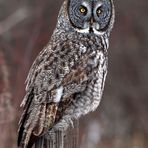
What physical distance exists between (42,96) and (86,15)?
1.04 meters

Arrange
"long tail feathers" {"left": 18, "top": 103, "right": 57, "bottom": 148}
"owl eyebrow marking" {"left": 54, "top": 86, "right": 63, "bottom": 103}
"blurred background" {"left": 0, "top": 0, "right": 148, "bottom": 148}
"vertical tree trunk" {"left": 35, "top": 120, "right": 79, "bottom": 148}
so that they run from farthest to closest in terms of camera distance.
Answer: "blurred background" {"left": 0, "top": 0, "right": 148, "bottom": 148} < "owl eyebrow marking" {"left": 54, "top": 86, "right": 63, "bottom": 103} < "long tail feathers" {"left": 18, "top": 103, "right": 57, "bottom": 148} < "vertical tree trunk" {"left": 35, "top": 120, "right": 79, "bottom": 148}

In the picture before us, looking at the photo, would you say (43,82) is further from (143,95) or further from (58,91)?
(143,95)

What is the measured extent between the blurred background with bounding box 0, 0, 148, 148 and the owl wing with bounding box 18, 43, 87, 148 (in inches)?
155

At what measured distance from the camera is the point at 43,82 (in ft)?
16.1

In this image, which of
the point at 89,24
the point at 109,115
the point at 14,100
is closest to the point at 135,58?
the point at 109,115

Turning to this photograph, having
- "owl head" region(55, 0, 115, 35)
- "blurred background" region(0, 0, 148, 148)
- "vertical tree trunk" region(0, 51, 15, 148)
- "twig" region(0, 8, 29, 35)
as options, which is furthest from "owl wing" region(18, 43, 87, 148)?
"blurred background" region(0, 0, 148, 148)

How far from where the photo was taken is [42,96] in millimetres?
4852

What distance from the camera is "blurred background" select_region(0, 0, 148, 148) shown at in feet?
33.0

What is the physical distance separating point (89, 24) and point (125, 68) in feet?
22.6

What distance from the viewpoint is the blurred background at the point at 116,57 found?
10.0m

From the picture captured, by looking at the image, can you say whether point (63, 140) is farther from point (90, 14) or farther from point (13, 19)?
point (13, 19)

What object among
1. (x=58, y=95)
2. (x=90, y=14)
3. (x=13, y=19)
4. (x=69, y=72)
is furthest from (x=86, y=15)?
(x=13, y=19)

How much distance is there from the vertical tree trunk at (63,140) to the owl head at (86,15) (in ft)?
3.73

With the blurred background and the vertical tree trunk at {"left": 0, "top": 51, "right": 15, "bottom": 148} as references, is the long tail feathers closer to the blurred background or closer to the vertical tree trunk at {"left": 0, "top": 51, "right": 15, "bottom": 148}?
the vertical tree trunk at {"left": 0, "top": 51, "right": 15, "bottom": 148}
